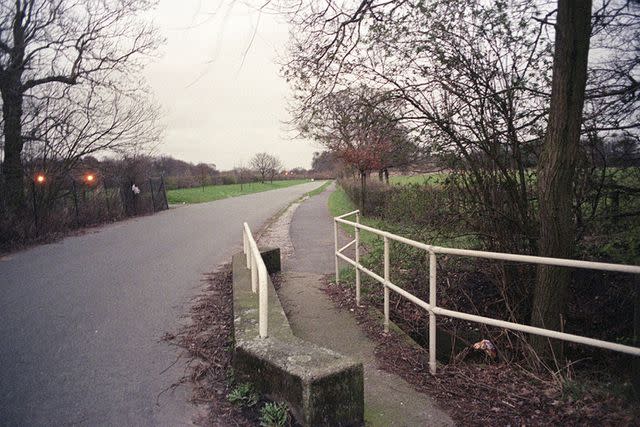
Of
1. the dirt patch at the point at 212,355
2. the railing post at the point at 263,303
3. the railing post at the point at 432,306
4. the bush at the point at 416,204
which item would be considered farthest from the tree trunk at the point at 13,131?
the railing post at the point at 432,306

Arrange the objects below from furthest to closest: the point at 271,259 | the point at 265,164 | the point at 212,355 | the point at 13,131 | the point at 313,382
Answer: the point at 265,164
the point at 13,131
the point at 271,259
the point at 212,355
the point at 313,382

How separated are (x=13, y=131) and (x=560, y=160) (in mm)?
17078

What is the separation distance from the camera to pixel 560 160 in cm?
380

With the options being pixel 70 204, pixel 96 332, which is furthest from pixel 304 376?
pixel 70 204

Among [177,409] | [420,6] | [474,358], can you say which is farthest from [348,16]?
Answer: [177,409]

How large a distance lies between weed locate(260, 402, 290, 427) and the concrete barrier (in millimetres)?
61

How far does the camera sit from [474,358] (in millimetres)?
4539

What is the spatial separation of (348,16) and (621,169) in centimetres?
412

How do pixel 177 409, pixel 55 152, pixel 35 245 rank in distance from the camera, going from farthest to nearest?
pixel 55 152 < pixel 35 245 < pixel 177 409

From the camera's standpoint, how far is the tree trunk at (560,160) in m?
3.67

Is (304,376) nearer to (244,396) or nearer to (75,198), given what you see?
(244,396)

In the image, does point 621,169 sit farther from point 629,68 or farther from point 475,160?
point 475,160

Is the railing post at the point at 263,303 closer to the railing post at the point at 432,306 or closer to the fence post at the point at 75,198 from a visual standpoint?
the railing post at the point at 432,306

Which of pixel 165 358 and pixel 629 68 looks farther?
pixel 629 68
